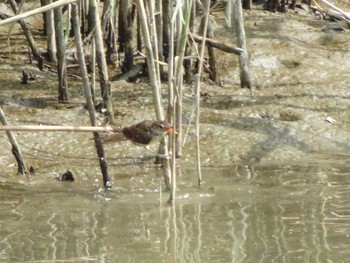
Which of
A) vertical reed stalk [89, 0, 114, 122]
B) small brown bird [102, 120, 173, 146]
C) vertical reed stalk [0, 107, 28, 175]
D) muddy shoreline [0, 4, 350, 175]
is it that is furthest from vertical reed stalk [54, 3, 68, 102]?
small brown bird [102, 120, 173, 146]

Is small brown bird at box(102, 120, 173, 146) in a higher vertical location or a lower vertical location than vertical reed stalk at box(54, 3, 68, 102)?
higher

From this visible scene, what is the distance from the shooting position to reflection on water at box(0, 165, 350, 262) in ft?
13.1

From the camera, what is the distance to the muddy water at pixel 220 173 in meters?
4.16

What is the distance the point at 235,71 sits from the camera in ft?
25.6

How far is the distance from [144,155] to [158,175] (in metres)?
0.43

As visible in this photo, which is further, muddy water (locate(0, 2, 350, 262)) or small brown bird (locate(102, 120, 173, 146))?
muddy water (locate(0, 2, 350, 262))

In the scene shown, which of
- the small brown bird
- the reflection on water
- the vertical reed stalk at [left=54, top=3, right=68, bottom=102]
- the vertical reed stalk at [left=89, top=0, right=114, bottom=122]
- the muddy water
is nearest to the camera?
the small brown bird

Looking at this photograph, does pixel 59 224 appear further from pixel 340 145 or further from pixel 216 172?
pixel 340 145

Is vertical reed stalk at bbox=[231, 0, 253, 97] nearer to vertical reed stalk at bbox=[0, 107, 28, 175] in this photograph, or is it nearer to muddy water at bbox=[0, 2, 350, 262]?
muddy water at bbox=[0, 2, 350, 262]

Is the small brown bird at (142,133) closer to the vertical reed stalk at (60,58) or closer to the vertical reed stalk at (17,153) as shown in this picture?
the vertical reed stalk at (17,153)

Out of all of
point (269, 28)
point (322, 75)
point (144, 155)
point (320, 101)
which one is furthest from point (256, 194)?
point (269, 28)

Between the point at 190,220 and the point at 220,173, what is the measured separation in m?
1.31

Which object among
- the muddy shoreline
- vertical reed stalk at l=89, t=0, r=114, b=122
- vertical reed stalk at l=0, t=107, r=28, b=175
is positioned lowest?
the muddy shoreline

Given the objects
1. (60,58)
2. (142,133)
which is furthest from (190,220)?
(60,58)
